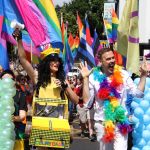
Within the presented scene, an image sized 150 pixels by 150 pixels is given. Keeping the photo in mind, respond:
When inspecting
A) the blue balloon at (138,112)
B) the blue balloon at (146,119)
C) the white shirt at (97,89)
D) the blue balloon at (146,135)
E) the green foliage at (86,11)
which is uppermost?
the green foliage at (86,11)

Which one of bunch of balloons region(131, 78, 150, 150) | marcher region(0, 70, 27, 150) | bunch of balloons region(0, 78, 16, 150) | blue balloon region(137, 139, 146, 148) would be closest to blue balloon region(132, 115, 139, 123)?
bunch of balloons region(131, 78, 150, 150)


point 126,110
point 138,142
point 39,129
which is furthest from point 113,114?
point 39,129

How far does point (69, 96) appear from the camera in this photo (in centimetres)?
571

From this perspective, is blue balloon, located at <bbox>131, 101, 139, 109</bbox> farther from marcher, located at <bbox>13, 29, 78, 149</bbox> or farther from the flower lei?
marcher, located at <bbox>13, 29, 78, 149</bbox>

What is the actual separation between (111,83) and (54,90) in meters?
0.85

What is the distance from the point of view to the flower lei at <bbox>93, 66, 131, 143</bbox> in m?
6.03

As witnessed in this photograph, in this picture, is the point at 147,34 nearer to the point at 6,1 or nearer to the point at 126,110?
the point at 6,1

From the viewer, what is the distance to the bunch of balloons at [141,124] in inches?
254

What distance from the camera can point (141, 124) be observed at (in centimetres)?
650

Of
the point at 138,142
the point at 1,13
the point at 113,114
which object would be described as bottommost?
the point at 138,142

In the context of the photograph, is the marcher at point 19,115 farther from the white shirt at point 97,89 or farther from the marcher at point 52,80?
the white shirt at point 97,89

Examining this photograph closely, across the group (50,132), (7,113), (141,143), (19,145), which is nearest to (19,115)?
(7,113)

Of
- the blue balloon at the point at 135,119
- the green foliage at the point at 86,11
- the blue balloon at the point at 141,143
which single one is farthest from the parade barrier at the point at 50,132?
the green foliage at the point at 86,11

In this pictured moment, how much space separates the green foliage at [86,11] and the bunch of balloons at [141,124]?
6260cm
